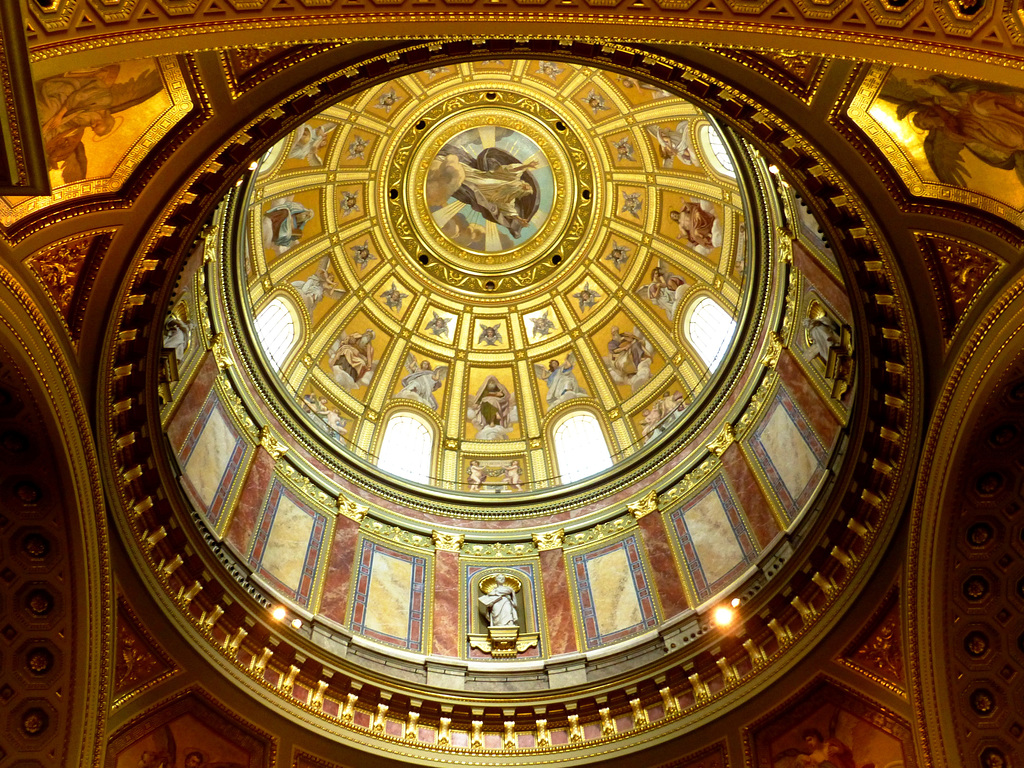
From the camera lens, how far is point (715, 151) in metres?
26.3

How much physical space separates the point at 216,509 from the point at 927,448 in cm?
1421

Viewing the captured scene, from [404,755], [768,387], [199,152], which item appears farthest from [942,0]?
[404,755]

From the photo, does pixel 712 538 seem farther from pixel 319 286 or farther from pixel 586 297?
pixel 319 286

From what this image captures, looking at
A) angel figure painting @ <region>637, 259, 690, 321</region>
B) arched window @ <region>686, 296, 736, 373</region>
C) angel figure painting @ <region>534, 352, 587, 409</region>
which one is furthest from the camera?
angel figure painting @ <region>534, 352, 587, 409</region>

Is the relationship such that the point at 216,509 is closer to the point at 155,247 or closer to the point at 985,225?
the point at 155,247

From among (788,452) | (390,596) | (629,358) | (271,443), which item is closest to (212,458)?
(271,443)

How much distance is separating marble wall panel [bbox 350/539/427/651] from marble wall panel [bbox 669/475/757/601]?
258 inches

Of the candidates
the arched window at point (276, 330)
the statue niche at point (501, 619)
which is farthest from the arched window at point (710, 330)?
the arched window at point (276, 330)

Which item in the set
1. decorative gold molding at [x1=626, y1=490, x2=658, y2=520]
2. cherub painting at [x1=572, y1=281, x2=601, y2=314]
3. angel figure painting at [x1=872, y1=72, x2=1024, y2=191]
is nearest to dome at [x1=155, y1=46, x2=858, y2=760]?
decorative gold molding at [x1=626, y1=490, x2=658, y2=520]

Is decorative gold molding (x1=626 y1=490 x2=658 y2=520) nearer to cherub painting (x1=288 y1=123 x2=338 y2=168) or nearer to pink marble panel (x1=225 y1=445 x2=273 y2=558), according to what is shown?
pink marble panel (x1=225 y1=445 x2=273 y2=558)

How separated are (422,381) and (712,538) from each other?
11907 mm

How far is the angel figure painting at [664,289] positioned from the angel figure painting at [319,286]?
9817 millimetres

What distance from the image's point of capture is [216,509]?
19938 mm

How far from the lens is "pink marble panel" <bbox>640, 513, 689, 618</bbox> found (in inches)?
842
